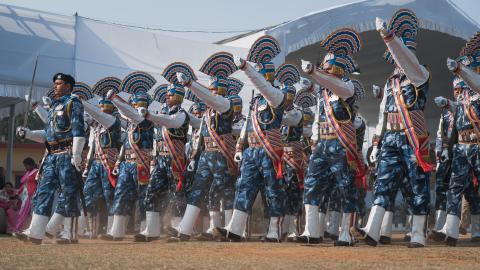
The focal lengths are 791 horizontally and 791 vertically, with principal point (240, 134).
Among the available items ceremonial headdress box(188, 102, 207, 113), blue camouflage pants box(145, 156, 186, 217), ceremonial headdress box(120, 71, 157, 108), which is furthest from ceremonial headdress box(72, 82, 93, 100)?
blue camouflage pants box(145, 156, 186, 217)

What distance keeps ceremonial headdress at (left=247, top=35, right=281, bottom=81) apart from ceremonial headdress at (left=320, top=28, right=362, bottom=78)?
0.99m

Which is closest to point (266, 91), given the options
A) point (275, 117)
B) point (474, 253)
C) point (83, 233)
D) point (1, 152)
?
point (275, 117)

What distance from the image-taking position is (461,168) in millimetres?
8953

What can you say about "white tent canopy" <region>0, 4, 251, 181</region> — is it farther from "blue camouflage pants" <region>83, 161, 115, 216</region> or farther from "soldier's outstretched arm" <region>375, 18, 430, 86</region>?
"soldier's outstretched arm" <region>375, 18, 430, 86</region>

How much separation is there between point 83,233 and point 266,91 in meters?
4.71

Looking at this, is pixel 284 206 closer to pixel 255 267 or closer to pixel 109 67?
pixel 255 267

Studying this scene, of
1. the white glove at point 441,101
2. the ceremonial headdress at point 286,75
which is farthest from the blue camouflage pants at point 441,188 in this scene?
the ceremonial headdress at point 286,75

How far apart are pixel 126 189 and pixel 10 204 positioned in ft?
9.51

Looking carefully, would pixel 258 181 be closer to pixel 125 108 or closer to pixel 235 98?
pixel 235 98

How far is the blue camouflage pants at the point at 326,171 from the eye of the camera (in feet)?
27.4

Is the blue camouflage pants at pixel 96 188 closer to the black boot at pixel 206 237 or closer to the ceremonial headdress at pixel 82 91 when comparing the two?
the ceremonial headdress at pixel 82 91

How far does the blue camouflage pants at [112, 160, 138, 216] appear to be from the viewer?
10.2m

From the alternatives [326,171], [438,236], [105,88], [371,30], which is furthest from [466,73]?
[371,30]

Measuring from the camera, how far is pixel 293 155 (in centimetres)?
1044
